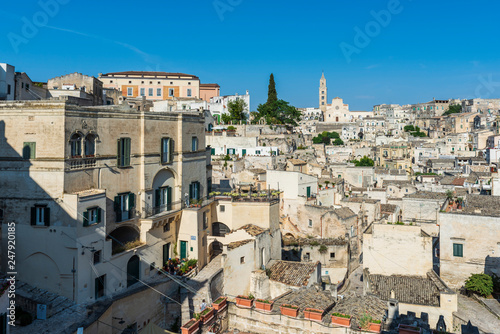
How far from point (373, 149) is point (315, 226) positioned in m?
61.3

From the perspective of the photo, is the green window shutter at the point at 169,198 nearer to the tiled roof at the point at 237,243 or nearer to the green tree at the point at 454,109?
the tiled roof at the point at 237,243

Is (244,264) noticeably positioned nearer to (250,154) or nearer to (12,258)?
(12,258)

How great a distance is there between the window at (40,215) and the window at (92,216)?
166cm

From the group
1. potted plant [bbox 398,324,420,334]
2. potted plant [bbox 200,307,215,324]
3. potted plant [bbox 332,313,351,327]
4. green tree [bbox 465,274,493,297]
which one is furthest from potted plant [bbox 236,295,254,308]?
green tree [bbox 465,274,493,297]

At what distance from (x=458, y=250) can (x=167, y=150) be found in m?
19.1

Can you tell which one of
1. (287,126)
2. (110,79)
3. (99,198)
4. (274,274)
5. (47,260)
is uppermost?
(110,79)

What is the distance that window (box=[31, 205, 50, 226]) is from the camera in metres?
18.6

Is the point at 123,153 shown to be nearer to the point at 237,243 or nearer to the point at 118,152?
the point at 118,152

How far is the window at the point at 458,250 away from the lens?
26500 millimetres

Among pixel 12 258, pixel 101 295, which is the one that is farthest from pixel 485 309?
pixel 12 258

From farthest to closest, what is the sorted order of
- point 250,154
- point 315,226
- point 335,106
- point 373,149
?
1. point 335,106
2. point 373,149
3. point 250,154
4. point 315,226

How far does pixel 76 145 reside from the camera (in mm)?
19359

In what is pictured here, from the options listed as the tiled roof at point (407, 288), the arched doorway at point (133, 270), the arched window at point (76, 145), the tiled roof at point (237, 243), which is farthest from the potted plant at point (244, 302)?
the tiled roof at point (407, 288)

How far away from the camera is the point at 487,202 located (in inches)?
1227
